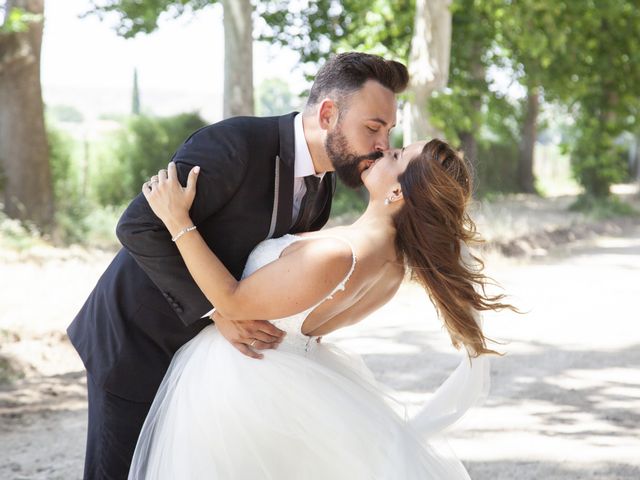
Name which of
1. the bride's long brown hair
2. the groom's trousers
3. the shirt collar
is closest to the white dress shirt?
the shirt collar

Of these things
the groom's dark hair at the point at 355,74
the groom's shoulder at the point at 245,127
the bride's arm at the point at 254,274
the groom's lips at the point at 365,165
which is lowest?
the bride's arm at the point at 254,274

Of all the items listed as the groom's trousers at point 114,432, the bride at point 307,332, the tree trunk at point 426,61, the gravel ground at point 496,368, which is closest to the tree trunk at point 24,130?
the gravel ground at point 496,368

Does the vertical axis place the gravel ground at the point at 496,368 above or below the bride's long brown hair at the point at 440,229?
below

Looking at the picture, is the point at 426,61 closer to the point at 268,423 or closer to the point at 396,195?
the point at 396,195

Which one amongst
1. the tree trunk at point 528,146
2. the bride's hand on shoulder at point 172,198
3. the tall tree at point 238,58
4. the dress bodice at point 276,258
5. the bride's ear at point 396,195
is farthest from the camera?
the tree trunk at point 528,146

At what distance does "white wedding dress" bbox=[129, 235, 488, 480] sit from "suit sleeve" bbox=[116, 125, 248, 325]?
0.20 meters

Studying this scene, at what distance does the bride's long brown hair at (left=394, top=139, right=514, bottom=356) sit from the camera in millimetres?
2902

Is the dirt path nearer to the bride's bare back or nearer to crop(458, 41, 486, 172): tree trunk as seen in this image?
the bride's bare back

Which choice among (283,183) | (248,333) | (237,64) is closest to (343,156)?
(283,183)

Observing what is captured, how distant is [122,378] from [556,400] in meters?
3.87

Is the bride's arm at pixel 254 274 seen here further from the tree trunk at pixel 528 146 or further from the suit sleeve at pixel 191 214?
the tree trunk at pixel 528 146

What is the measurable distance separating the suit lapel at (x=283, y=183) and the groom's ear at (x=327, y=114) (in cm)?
11

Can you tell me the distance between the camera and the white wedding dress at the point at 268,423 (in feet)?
9.29

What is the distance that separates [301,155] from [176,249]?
56 centimetres
